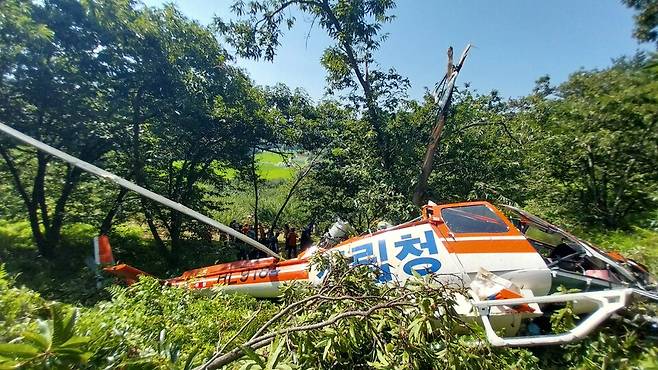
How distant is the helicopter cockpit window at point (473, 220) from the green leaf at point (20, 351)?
397 cm

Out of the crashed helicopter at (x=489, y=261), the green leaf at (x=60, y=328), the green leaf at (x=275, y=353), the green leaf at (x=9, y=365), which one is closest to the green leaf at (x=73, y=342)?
the green leaf at (x=60, y=328)

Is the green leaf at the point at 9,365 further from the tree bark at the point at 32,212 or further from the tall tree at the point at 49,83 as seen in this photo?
the tree bark at the point at 32,212

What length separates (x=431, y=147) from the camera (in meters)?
7.45

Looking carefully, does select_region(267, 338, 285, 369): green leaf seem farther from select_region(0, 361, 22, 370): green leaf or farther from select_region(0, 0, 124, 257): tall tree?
select_region(0, 0, 124, 257): tall tree

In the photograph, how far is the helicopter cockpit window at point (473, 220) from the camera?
4.27 meters

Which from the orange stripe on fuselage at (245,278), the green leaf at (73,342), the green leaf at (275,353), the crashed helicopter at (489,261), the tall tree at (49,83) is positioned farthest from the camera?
the tall tree at (49,83)

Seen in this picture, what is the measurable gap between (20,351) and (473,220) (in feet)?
14.0

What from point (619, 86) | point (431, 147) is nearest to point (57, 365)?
point (431, 147)

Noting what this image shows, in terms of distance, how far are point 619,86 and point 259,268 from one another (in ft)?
28.4

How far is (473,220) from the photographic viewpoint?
4.36 metres

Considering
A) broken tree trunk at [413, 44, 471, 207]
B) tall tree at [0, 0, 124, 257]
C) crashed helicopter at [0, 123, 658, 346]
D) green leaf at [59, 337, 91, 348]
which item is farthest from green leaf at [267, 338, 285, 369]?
tall tree at [0, 0, 124, 257]

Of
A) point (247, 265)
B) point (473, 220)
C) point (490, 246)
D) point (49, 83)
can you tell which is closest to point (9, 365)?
point (490, 246)

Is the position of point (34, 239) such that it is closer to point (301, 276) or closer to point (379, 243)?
point (301, 276)

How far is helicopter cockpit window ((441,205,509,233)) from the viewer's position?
427cm
